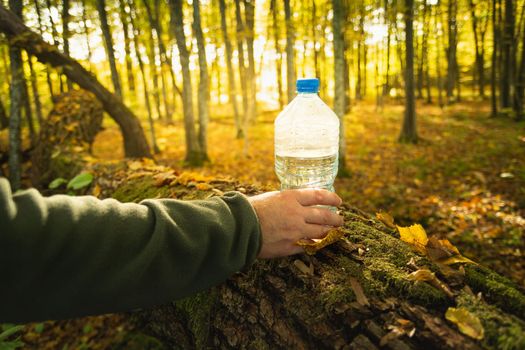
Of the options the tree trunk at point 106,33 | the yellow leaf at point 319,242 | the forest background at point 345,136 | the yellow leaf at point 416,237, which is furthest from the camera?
the tree trunk at point 106,33

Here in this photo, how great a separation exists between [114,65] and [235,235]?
12.8m

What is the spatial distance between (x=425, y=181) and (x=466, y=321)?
7.92 metres

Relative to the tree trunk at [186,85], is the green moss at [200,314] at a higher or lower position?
lower

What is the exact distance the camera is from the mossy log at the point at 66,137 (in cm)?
521

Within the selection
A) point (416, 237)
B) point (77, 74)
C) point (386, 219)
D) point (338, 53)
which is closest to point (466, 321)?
point (416, 237)

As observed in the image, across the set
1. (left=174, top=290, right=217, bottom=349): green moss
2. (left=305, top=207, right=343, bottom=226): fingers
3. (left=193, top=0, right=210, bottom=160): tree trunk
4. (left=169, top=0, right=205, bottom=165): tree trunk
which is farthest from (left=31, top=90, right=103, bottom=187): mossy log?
(left=305, top=207, right=343, bottom=226): fingers

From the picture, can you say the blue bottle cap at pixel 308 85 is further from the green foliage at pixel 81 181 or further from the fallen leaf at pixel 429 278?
the green foliage at pixel 81 181

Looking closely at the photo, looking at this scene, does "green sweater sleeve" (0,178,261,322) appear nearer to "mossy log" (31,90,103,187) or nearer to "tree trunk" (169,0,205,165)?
"mossy log" (31,90,103,187)

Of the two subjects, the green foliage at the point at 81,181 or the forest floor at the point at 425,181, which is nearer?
the forest floor at the point at 425,181

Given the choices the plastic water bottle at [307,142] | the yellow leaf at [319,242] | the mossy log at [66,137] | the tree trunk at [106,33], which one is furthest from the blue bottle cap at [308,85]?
the tree trunk at [106,33]

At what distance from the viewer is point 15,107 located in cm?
693

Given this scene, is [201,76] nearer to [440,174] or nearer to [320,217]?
[440,174]

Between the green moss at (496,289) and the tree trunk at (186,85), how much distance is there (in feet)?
34.1

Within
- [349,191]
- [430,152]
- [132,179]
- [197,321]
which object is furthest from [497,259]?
[430,152]
